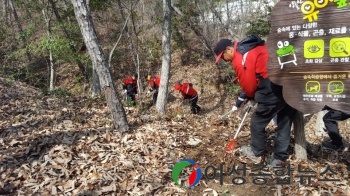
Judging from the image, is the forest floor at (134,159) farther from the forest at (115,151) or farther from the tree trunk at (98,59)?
the tree trunk at (98,59)

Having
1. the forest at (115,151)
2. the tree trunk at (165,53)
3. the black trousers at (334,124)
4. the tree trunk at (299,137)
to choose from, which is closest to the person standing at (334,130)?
the black trousers at (334,124)

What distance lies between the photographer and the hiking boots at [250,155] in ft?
13.9

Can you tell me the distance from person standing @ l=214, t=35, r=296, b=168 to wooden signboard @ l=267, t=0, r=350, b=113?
243 mm

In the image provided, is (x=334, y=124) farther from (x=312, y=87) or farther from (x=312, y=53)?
(x=312, y=53)

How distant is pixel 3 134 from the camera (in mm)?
5012

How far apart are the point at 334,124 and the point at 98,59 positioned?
426 centimetres

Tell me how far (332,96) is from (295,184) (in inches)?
52.1

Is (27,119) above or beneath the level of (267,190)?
above

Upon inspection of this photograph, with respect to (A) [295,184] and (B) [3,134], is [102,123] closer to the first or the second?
(B) [3,134]

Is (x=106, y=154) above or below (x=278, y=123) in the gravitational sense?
below

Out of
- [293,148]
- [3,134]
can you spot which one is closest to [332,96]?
[293,148]

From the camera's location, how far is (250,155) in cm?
429

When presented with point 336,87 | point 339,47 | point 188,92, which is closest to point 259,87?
point 336,87

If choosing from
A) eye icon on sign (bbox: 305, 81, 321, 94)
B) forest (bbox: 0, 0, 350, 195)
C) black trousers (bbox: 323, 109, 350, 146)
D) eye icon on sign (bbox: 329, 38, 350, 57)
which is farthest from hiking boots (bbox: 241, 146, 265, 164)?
eye icon on sign (bbox: 329, 38, 350, 57)
